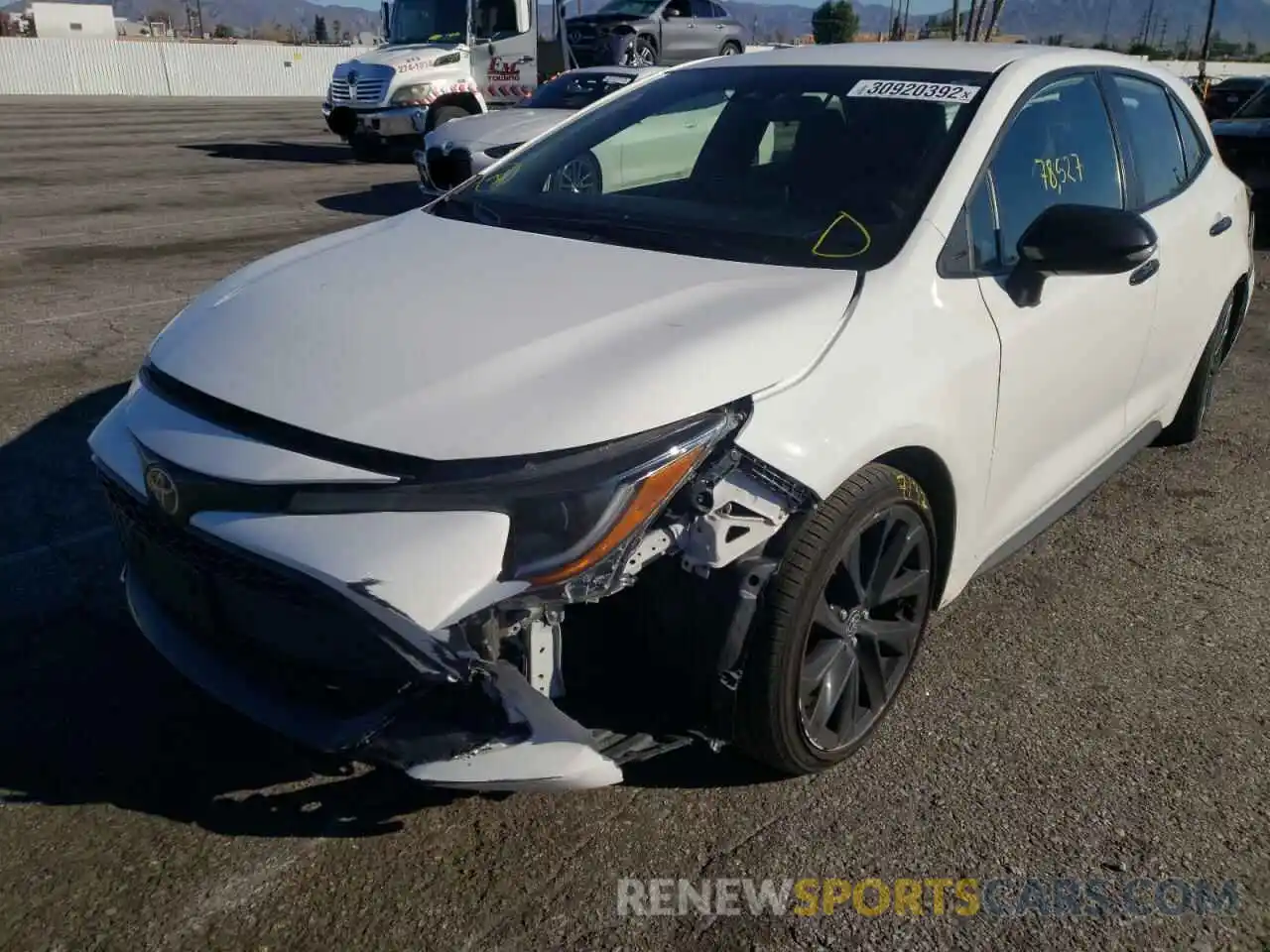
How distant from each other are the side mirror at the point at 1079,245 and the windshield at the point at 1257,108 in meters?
9.72

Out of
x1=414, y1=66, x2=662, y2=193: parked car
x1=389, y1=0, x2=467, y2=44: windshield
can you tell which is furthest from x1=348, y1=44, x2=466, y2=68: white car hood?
x1=414, y1=66, x2=662, y2=193: parked car

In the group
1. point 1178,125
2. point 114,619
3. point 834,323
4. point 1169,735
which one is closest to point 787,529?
point 834,323

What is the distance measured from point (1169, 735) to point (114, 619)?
3.05 meters

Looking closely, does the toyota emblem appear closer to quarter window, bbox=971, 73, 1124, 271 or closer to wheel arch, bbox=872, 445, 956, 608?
wheel arch, bbox=872, 445, 956, 608

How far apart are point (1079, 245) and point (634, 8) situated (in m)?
19.7

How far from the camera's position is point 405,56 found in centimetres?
1625

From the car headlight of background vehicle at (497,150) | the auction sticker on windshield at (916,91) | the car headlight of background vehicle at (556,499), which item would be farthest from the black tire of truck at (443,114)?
the car headlight of background vehicle at (556,499)

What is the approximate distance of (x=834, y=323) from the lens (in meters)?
2.56

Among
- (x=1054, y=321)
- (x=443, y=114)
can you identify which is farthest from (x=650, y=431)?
(x=443, y=114)

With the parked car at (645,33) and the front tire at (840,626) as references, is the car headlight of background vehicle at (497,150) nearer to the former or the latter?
the front tire at (840,626)

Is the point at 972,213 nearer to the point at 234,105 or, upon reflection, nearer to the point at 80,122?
the point at 80,122

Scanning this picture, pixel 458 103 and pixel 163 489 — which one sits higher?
pixel 163 489

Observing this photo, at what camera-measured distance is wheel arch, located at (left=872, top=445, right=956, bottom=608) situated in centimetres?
267

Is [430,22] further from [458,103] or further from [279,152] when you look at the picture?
[279,152]
